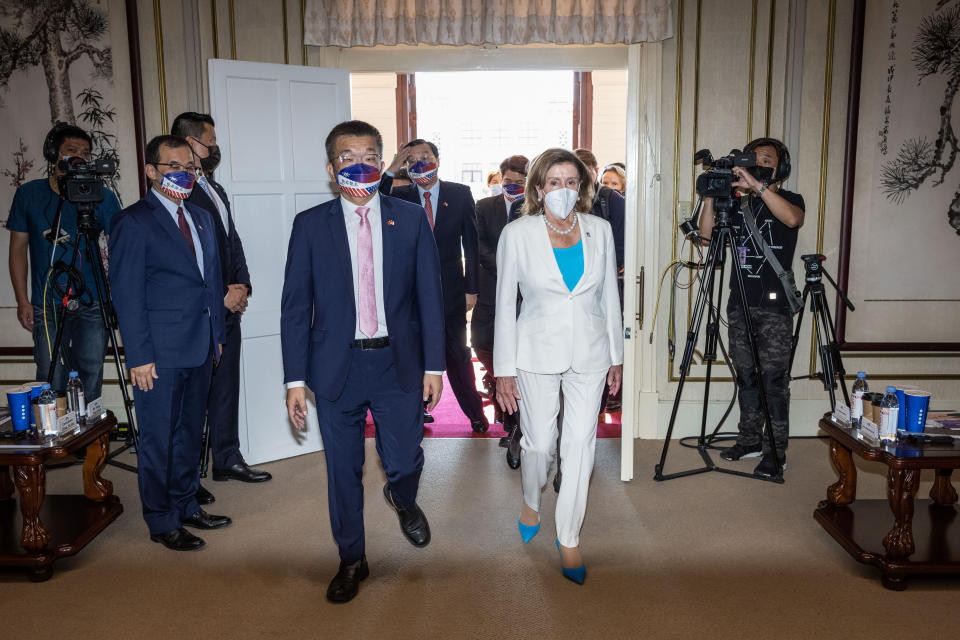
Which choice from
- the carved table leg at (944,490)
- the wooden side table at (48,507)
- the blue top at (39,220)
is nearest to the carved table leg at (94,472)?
the wooden side table at (48,507)

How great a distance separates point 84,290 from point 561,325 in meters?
2.63

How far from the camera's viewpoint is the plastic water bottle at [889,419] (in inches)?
108

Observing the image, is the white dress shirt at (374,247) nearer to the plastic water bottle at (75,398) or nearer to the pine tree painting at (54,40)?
the plastic water bottle at (75,398)

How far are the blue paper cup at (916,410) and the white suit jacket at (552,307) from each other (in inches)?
43.0

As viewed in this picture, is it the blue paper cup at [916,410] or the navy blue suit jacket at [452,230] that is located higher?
the navy blue suit jacket at [452,230]

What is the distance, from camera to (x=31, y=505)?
8.97ft

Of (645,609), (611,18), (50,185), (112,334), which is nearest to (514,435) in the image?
(645,609)

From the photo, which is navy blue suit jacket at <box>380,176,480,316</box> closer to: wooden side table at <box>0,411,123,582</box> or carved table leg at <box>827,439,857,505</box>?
wooden side table at <box>0,411,123,582</box>

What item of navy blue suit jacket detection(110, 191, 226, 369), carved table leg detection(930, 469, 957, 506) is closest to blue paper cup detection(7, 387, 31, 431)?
navy blue suit jacket detection(110, 191, 226, 369)

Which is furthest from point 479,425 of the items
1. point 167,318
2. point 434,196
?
point 167,318

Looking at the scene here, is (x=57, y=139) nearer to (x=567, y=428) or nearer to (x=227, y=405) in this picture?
(x=227, y=405)

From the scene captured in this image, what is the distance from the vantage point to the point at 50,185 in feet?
12.9

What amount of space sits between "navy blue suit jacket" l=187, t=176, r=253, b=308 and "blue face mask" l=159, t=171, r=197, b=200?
43 centimetres

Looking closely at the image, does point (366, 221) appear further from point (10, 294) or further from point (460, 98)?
point (460, 98)
